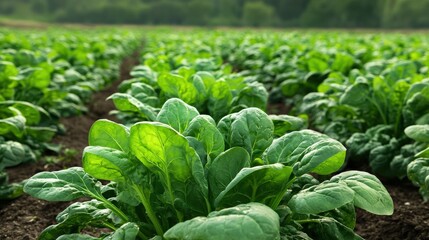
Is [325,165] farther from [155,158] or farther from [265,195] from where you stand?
[155,158]

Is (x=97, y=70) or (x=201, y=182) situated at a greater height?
(x=201, y=182)

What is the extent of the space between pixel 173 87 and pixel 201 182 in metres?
1.68

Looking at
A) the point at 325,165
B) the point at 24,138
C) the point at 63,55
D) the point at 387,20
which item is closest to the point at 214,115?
the point at 325,165

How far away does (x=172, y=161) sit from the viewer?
7.18 ft

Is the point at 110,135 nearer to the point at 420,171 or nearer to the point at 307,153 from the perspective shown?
the point at 307,153

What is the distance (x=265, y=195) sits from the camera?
2.26m

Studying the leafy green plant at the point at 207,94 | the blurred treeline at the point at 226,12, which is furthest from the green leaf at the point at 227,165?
the blurred treeline at the point at 226,12

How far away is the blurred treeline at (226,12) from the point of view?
61938 mm

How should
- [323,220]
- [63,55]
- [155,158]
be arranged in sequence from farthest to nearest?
[63,55] < [323,220] < [155,158]

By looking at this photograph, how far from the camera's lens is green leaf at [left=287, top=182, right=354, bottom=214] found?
202cm

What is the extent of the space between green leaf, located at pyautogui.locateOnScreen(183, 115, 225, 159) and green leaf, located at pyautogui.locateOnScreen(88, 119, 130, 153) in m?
0.29

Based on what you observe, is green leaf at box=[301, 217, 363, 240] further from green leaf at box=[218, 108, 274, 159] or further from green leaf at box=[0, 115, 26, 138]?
green leaf at box=[0, 115, 26, 138]

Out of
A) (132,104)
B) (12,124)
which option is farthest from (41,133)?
(132,104)

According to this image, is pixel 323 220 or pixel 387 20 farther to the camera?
pixel 387 20
